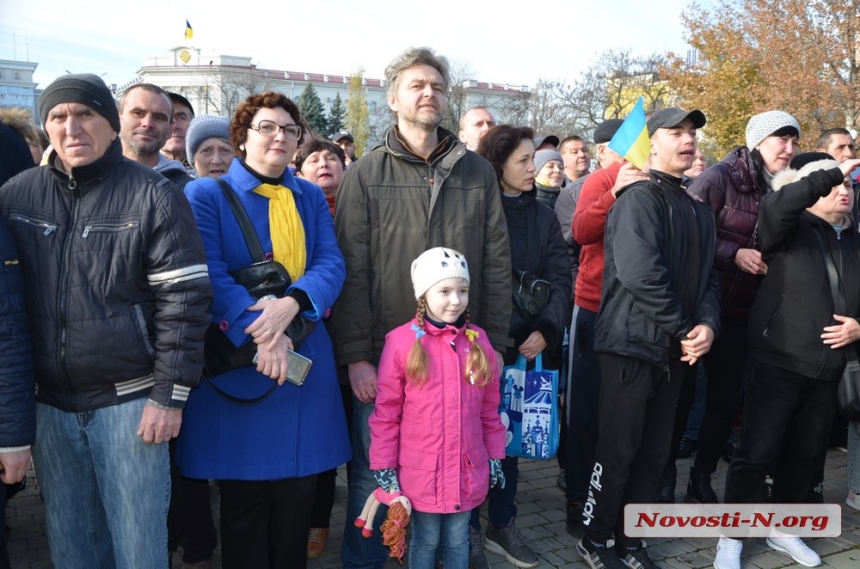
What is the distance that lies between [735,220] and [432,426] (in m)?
2.75

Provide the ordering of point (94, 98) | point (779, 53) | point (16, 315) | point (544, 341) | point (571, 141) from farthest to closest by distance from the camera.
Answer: point (779, 53) → point (571, 141) → point (544, 341) → point (94, 98) → point (16, 315)

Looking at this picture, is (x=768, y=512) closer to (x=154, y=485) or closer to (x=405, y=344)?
(x=405, y=344)

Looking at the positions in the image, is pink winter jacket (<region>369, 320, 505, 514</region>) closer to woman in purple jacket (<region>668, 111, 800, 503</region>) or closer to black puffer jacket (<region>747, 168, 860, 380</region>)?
black puffer jacket (<region>747, 168, 860, 380</region>)

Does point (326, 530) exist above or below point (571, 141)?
below

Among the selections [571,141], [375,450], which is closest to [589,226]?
[375,450]

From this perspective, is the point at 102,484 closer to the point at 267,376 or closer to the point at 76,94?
the point at 267,376

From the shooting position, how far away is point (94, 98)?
8.20ft

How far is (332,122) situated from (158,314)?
59.0 meters

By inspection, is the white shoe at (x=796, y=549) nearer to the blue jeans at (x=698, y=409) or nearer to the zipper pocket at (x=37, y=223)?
the blue jeans at (x=698, y=409)

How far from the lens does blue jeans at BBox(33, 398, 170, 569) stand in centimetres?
250

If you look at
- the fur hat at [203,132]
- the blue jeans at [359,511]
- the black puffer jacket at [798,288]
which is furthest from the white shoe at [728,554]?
the fur hat at [203,132]

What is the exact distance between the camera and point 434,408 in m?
2.94

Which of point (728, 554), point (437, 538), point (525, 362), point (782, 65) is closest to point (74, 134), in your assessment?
point (437, 538)

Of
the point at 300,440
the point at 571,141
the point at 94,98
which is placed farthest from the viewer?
the point at 571,141
